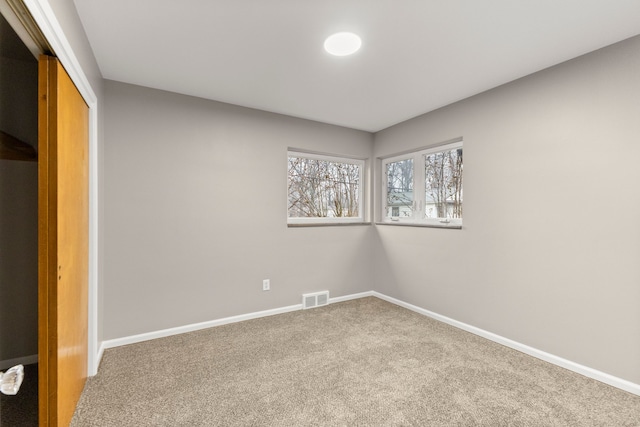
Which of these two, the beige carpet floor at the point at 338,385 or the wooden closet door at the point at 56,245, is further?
the beige carpet floor at the point at 338,385

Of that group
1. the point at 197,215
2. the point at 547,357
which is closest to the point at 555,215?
the point at 547,357

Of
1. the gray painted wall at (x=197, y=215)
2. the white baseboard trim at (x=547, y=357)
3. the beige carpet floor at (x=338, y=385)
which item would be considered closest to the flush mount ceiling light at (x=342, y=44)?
the gray painted wall at (x=197, y=215)

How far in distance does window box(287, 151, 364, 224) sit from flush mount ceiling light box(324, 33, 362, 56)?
1.65 m

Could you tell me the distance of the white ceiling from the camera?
1.64 metres

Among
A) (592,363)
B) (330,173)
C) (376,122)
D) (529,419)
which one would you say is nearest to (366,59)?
(376,122)

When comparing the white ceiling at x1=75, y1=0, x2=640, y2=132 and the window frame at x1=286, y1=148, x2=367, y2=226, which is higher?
the white ceiling at x1=75, y1=0, x2=640, y2=132

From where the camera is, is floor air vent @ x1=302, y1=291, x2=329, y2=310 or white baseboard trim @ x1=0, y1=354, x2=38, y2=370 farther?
floor air vent @ x1=302, y1=291, x2=329, y2=310

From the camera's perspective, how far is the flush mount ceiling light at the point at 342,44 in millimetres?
1897

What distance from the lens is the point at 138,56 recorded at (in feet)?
7.05

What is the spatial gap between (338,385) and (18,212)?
198cm

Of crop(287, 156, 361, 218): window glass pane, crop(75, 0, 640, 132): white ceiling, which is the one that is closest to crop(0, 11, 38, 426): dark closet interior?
crop(75, 0, 640, 132): white ceiling

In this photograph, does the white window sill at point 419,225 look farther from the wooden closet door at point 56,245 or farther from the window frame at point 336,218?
the wooden closet door at point 56,245

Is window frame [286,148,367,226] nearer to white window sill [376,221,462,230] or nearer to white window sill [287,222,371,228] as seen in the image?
white window sill [287,222,371,228]

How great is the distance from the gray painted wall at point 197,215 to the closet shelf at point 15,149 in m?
1.23
